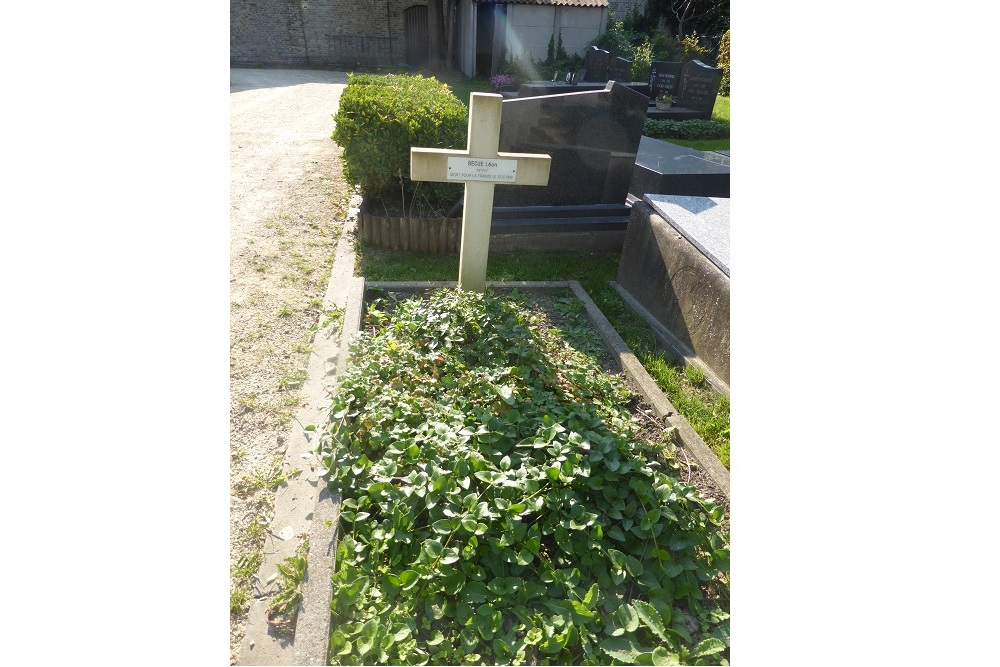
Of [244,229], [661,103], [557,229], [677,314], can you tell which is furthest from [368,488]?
[661,103]

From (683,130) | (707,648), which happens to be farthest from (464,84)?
(707,648)

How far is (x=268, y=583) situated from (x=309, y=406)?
103cm

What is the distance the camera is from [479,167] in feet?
10.5

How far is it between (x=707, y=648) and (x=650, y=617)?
19cm

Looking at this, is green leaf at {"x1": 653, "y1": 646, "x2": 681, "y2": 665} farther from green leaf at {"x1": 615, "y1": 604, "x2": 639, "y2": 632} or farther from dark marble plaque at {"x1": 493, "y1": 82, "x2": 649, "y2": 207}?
dark marble plaque at {"x1": 493, "y1": 82, "x2": 649, "y2": 207}

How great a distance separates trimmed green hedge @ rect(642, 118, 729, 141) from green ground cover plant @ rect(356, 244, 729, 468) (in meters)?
6.78

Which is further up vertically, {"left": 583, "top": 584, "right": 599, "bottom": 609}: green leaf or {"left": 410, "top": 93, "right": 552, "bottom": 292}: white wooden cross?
{"left": 410, "top": 93, "right": 552, "bottom": 292}: white wooden cross

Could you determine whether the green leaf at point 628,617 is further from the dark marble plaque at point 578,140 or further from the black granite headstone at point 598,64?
the black granite headstone at point 598,64

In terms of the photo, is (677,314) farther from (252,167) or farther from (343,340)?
(252,167)

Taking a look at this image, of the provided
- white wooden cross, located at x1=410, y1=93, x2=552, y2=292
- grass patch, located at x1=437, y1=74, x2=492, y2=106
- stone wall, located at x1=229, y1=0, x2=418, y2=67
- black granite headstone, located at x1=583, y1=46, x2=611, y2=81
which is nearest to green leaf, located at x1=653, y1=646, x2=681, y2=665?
white wooden cross, located at x1=410, y1=93, x2=552, y2=292

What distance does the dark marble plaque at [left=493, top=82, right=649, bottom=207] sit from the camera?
4766mm

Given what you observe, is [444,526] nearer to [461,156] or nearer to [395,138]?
[461,156]

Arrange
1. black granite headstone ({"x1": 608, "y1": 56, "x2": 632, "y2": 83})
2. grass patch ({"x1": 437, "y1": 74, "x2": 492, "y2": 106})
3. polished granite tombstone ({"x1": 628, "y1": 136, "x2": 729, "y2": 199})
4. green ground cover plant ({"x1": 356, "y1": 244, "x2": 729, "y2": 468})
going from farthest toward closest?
grass patch ({"x1": 437, "y1": 74, "x2": 492, "y2": 106})
black granite headstone ({"x1": 608, "y1": 56, "x2": 632, "y2": 83})
polished granite tombstone ({"x1": 628, "y1": 136, "x2": 729, "y2": 199})
green ground cover plant ({"x1": 356, "y1": 244, "x2": 729, "y2": 468})

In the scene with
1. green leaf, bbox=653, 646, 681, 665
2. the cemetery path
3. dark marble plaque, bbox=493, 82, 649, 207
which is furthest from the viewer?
dark marble plaque, bbox=493, 82, 649, 207
